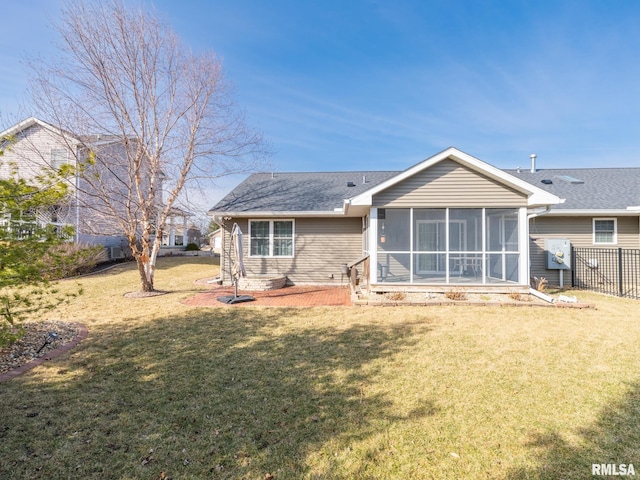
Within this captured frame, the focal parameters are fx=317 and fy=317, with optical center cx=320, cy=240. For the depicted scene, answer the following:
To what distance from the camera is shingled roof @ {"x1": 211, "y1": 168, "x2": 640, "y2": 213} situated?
39.9ft

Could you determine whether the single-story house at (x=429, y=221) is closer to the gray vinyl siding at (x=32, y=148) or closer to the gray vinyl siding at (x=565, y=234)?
the gray vinyl siding at (x=565, y=234)

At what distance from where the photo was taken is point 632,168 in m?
15.2

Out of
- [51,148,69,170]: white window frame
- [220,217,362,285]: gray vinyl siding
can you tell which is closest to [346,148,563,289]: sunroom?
[220,217,362,285]: gray vinyl siding

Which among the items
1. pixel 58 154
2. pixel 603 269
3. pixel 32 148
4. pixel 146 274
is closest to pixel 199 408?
pixel 146 274

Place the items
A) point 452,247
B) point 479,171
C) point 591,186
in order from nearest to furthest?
point 479,171 → point 452,247 → point 591,186

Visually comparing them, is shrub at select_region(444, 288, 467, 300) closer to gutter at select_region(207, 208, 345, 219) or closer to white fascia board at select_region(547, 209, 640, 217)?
gutter at select_region(207, 208, 345, 219)

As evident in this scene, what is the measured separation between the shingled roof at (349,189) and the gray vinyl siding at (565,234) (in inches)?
24.7

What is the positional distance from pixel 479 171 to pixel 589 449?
7.64 metres

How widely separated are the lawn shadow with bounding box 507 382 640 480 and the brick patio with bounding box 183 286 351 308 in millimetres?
5940

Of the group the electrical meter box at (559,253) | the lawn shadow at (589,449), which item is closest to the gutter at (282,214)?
the electrical meter box at (559,253)

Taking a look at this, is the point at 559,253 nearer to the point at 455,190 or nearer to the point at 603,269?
the point at 603,269

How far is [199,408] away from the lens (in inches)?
137

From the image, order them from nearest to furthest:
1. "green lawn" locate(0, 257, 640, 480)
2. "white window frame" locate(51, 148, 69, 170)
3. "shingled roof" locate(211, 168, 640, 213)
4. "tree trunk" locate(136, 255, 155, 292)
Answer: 1. "green lawn" locate(0, 257, 640, 480)
2. "white window frame" locate(51, 148, 69, 170)
3. "tree trunk" locate(136, 255, 155, 292)
4. "shingled roof" locate(211, 168, 640, 213)

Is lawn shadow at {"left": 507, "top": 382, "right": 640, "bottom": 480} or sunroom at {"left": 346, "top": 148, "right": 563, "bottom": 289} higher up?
sunroom at {"left": 346, "top": 148, "right": 563, "bottom": 289}
